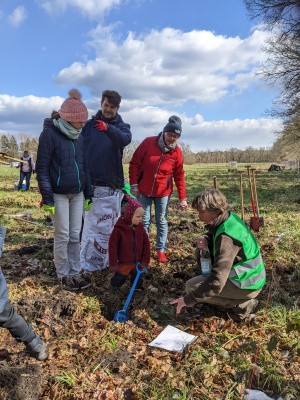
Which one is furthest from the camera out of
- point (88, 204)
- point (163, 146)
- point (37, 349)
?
point (163, 146)

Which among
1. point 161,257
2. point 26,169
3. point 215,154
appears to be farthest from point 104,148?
point 215,154

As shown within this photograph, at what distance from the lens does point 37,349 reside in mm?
3088

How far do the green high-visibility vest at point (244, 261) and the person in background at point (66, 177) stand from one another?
1.81 metres

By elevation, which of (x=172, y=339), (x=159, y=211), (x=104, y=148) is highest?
(x=104, y=148)

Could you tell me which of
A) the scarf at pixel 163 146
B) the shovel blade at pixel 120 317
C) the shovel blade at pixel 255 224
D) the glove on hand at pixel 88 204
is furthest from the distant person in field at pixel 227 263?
the shovel blade at pixel 255 224

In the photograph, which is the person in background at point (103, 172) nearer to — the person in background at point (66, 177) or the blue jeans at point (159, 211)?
the person in background at point (66, 177)

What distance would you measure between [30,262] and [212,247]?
125 inches

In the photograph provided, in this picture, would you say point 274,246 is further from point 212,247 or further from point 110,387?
point 110,387

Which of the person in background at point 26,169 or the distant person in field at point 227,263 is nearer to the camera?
the distant person in field at point 227,263

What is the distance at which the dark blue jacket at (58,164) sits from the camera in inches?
158

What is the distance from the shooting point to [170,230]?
304 inches

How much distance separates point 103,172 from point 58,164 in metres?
0.79

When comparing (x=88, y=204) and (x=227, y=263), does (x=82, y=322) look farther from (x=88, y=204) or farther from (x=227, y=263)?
(x=227, y=263)

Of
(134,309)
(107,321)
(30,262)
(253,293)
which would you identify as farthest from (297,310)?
(30,262)
